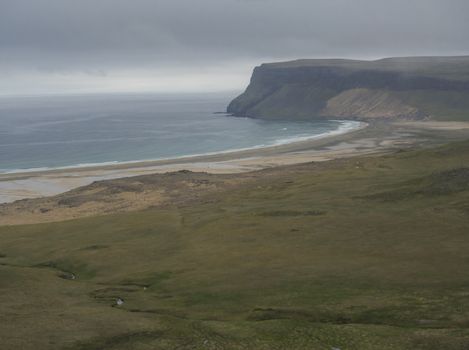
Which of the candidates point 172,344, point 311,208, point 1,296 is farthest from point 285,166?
point 172,344

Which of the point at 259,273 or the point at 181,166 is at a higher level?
the point at 259,273

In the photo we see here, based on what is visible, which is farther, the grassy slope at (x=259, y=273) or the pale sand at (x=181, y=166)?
Answer: the pale sand at (x=181, y=166)

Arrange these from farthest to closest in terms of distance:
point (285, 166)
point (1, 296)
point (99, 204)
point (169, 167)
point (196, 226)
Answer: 1. point (169, 167)
2. point (285, 166)
3. point (99, 204)
4. point (196, 226)
5. point (1, 296)

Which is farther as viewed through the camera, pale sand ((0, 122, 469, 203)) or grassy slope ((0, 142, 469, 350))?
pale sand ((0, 122, 469, 203))

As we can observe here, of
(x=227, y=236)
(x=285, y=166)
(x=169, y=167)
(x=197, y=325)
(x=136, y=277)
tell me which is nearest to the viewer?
(x=197, y=325)

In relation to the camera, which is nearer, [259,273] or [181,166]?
[259,273]

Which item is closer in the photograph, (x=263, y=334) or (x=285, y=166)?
(x=263, y=334)

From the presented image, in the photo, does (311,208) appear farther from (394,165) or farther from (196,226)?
(394,165)
